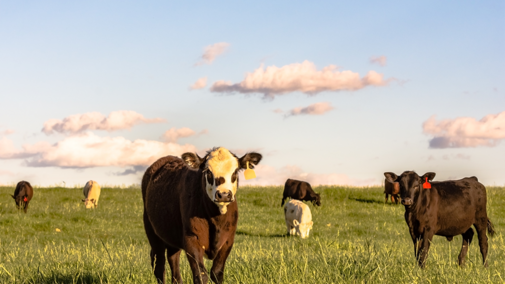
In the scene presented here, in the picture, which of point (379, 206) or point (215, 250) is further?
point (379, 206)

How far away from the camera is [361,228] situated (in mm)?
22953

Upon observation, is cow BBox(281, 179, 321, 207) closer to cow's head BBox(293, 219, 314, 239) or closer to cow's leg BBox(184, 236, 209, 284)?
cow's head BBox(293, 219, 314, 239)

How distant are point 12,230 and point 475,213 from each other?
Answer: 18194 mm

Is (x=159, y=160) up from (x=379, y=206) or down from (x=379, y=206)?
up

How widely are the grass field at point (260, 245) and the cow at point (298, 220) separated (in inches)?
19.3

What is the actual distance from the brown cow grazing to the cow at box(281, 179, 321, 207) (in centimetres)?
2364

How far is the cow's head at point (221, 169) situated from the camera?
6261 mm

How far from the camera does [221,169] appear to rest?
6.45 meters

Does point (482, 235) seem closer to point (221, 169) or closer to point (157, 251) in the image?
point (157, 251)

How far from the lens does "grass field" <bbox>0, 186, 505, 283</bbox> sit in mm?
7219

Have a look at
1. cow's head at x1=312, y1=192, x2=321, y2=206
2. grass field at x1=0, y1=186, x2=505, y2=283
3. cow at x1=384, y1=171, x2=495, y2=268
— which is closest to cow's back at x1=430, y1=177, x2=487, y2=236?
cow at x1=384, y1=171, x2=495, y2=268

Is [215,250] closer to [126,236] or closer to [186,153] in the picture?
[186,153]

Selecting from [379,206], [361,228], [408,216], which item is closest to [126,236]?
[361,228]

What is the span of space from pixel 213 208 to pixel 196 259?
70 centimetres
